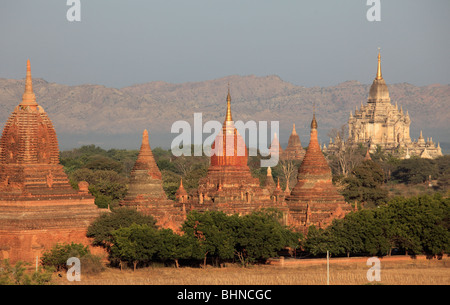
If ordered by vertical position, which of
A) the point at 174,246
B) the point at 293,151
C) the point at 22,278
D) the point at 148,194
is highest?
the point at 293,151

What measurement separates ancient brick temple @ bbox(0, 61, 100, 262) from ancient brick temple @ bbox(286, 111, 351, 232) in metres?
14.5

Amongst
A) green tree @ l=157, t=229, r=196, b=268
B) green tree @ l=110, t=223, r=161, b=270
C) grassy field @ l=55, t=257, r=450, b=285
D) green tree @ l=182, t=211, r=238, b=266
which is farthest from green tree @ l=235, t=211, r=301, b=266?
green tree @ l=110, t=223, r=161, b=270

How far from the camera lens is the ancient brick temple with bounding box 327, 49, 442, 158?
166125 mm

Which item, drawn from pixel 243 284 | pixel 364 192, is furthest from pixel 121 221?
pixel 364 192

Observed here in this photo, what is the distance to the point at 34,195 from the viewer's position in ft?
206

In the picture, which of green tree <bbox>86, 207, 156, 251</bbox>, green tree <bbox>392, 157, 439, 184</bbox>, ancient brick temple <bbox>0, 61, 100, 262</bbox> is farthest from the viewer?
green tree <bbox>392, 157, 439, 184</bbox>

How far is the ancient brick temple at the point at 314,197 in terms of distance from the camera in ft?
234

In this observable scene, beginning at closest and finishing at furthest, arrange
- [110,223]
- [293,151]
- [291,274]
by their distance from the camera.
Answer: [291,274], [110,223], [293,151]

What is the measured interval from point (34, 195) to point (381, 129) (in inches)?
4407

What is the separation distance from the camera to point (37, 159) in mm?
64562

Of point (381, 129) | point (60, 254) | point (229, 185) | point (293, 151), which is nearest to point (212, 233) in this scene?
point (60, 254)

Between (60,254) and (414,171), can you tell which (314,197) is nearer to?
(60,254)

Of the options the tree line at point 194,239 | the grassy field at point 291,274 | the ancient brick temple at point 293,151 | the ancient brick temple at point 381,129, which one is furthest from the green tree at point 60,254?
the ancient brick temple at point 381,129

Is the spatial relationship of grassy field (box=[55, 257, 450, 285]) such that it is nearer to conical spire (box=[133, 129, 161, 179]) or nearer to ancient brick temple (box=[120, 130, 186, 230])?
ancient brick temple (box=[120, 130, 186, 230])
